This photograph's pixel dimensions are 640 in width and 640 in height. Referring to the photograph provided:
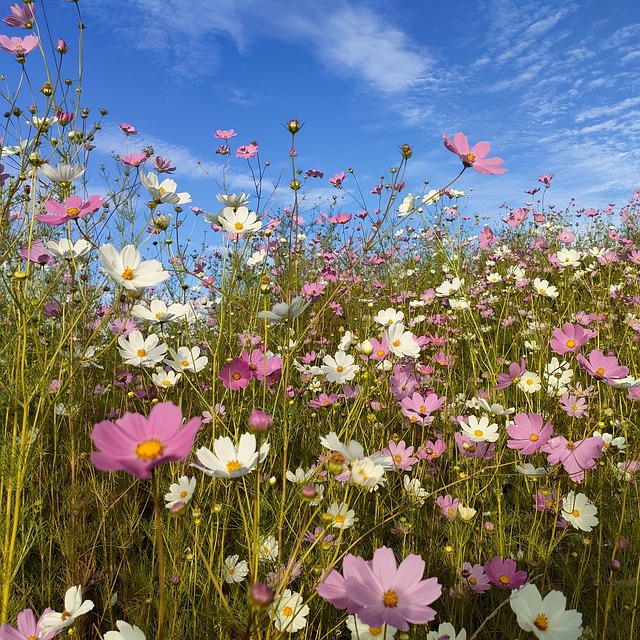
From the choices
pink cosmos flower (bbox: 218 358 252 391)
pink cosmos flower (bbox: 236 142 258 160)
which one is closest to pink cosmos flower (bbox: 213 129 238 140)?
pink cosmos flower (bbox: 236 142 258 160)

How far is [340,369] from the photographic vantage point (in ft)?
4.49

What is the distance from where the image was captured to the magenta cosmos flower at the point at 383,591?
566 mm

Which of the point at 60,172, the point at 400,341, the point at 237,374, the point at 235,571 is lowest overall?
the point at 235,571

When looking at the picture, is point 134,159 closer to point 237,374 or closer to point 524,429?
point 237,374

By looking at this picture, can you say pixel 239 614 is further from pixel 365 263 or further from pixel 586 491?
pixel 365 263

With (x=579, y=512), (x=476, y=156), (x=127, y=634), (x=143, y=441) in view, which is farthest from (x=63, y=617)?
(x=476, y=156)

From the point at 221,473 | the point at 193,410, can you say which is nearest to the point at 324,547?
the point at 221,473

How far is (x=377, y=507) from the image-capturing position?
4.30 ft

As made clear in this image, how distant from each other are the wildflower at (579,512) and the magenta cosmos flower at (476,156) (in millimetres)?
784

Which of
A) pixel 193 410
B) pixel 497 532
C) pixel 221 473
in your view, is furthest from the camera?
pixel 193 410

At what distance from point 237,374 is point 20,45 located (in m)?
1.28

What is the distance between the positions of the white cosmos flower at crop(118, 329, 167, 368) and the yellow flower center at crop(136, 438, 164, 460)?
1.02 m

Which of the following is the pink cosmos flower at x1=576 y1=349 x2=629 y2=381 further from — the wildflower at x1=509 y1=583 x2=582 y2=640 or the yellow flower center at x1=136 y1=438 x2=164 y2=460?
the yellow flower center at x1=136 y1=438 x2=164 y2=460

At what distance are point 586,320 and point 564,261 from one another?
83 centimetres
